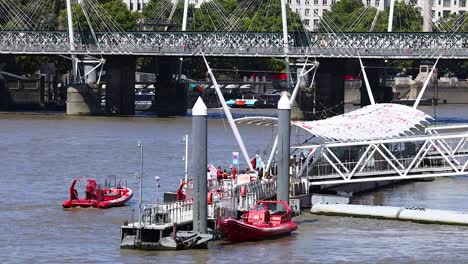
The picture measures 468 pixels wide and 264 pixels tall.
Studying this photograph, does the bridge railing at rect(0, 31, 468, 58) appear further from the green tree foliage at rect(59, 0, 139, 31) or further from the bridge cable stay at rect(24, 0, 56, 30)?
the bridge cable stay at rect(24, 0, 56, 30)

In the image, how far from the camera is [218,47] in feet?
493

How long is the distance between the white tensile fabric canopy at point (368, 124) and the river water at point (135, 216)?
2993mm

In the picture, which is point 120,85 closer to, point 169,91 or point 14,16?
point 169,91

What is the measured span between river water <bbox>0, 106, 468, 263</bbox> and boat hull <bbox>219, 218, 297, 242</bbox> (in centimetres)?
38

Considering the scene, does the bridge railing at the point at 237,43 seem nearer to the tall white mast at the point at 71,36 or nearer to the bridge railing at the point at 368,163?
the tall white mast at the point at 71,36

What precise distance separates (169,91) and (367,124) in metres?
84.4

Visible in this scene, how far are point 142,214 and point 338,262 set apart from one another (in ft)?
22.0

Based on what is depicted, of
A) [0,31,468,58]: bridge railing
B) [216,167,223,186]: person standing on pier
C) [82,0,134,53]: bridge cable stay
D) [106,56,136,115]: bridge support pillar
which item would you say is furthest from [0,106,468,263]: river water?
[82,0,134,53]: bridge cable stay

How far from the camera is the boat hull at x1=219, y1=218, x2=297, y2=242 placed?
53.9m

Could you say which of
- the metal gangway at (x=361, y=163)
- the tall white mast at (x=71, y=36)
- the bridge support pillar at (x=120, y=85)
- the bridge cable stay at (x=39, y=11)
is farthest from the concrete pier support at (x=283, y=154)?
the bridge cable stay at (x=39, y=11)

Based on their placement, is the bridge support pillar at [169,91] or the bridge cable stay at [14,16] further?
the bridge cable stay at [14,16]

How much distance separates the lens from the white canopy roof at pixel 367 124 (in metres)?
68.9

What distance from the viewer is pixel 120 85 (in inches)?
6024

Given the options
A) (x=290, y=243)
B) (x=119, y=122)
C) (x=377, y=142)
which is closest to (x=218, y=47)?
(x=119, y=122)
